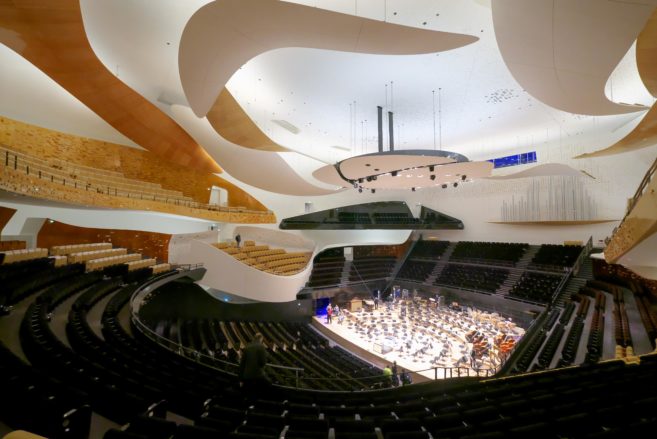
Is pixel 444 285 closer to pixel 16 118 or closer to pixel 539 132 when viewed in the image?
pixel 539 132

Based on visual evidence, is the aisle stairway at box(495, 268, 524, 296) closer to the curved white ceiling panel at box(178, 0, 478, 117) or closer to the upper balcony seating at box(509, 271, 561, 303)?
the upper balcony seating at box(509, 271, 561, 303)

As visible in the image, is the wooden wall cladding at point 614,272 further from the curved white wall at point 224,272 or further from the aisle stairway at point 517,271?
the curved white wall at point 224,272

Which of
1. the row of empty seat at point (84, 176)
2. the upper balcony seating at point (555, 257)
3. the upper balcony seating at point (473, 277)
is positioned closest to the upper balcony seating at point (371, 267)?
the upper balcony seating at point (473, 277)

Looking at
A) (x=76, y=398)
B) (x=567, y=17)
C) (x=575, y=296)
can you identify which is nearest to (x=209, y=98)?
(x=76, y=398)

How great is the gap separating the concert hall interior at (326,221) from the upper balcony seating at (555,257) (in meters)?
0.12

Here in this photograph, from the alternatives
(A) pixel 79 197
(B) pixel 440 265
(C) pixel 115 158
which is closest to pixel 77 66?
(A) pixel 79 197

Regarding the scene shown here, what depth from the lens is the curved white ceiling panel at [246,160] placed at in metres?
10.9

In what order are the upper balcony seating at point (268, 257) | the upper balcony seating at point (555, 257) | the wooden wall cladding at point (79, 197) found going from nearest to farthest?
the wooden wall cladding at point (79, 197) → the upper balcony seating at point (268, 257) → the upper balcony seating at point (555, 257)

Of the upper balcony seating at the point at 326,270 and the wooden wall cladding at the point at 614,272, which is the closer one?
the wooden wall cladding at the point at 614,272

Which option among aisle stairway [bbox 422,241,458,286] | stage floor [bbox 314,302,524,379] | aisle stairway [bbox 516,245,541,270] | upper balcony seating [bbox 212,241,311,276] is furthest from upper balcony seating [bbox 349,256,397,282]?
aisle stairway [bbox 516,245,541,270]

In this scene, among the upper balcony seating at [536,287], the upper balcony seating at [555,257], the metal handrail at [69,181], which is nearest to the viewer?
the metal handrail at [69,181]

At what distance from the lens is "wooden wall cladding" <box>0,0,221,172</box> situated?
5.70 metres

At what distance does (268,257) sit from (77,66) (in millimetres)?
11103

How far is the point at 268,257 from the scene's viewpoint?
54.0 ft
